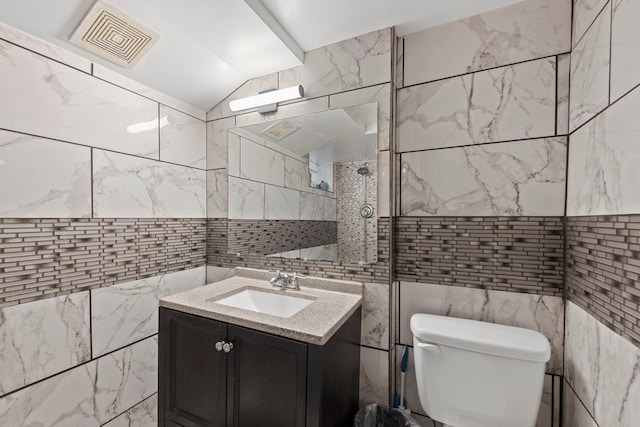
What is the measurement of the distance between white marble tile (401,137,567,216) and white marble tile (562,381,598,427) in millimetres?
692

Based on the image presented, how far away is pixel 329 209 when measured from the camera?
56.8 inches

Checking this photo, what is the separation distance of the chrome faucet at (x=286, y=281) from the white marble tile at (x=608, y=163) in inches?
48.3

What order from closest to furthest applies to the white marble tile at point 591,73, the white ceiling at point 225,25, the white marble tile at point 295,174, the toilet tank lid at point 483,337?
the white marble tile at point 591,73 → the toilet tank lid at point 483,337 → the white ceiling at point 225,25 → the white marble tile at point 295,174

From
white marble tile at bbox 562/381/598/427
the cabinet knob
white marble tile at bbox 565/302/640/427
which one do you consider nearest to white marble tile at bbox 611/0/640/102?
white marble tile at bbox 565/302/640/427

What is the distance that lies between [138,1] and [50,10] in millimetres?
303

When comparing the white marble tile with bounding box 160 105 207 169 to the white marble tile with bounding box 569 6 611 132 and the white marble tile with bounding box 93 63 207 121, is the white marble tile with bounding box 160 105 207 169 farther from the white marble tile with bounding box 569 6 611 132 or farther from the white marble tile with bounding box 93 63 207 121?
the white marble tile with bounding box 569 6 611 132

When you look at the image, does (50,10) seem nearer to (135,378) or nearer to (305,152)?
(305,152)

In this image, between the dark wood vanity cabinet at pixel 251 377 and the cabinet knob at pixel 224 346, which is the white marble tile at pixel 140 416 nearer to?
the dark wood vanity cabinet at pixel 251 377

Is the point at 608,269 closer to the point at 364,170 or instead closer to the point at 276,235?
the point at 364,170

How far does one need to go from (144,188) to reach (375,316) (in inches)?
54.9

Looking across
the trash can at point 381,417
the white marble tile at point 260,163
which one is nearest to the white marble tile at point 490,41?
the white marble tile at point 260,163

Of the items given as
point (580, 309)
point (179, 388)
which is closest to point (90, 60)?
point (179, 388)

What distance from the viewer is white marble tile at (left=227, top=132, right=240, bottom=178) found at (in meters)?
1.74

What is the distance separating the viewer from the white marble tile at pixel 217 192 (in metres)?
1.79
